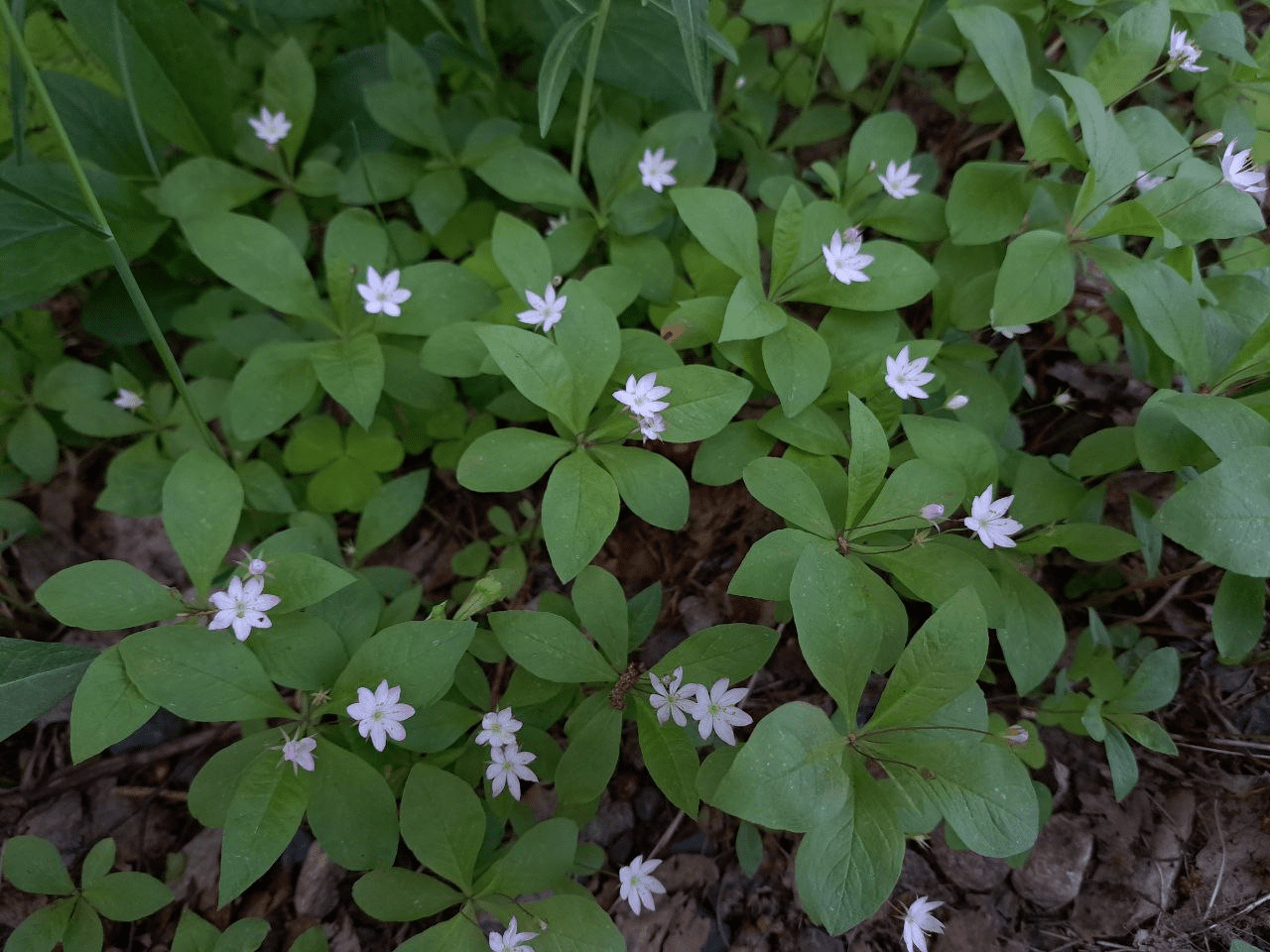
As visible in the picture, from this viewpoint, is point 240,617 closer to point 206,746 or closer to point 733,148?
point 206,746

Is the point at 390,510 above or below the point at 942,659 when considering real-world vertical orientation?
below

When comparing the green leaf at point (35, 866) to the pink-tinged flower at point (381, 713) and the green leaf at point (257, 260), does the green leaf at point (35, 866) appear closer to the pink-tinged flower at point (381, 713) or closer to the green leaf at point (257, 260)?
the pink-tinged flower at point (381, 713)

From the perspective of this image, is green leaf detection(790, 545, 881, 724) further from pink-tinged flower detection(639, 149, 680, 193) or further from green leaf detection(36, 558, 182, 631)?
green leaf detection(36, 558, 182, 631)

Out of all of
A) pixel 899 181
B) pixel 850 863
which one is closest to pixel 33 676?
pixel 850 863

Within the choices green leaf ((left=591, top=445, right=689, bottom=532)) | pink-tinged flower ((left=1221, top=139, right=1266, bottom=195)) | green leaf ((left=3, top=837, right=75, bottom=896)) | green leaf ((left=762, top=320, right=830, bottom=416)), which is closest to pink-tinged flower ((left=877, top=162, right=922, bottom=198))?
green leaf ((left=762, top=320, right=830, bottom=416))

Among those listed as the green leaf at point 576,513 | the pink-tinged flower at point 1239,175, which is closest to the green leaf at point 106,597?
the green leaf at point 576,513

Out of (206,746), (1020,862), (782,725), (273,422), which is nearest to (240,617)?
(273,422)

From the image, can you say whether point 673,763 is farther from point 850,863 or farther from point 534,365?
point 534,365
